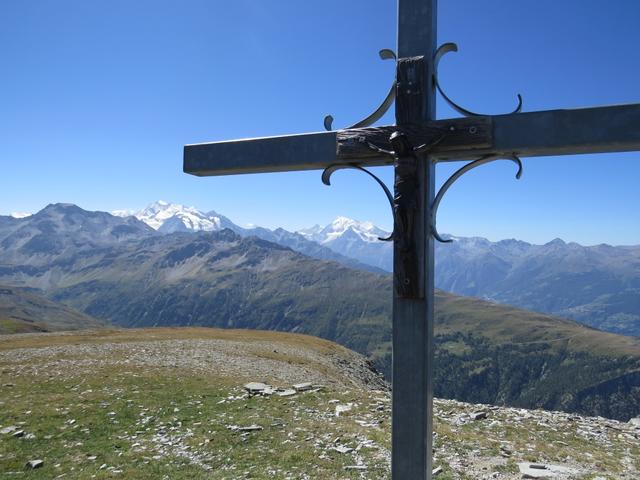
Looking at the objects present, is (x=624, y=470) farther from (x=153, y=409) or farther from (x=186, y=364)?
(x=186, y=364)

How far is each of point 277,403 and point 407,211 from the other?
42.6 feet

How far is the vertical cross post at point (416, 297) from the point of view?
4430 millimetres

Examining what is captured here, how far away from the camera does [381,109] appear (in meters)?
4.84

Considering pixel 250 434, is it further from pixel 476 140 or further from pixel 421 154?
pixel 476 140

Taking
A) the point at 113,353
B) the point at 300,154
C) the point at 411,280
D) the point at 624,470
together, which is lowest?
the point at 113,353

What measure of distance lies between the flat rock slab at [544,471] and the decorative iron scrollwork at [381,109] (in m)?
7.92

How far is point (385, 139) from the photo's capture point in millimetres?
4758

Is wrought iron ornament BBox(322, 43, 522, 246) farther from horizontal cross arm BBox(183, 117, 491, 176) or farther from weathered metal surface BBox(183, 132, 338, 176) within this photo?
weathered metal surface BBox(183, 132, 338, 176)

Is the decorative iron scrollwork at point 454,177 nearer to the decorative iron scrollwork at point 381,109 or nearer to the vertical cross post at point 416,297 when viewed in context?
the vertical cross post at point 416,297

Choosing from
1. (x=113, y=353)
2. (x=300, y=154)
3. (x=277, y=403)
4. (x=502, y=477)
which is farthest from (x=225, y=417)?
(x=113, y=353)

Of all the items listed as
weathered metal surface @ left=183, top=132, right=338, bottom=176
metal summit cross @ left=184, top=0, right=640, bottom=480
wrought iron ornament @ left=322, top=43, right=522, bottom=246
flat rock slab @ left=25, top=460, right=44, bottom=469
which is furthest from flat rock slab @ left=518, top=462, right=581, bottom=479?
flat rock slab @ left=25, top=460, right=44, bottom=469

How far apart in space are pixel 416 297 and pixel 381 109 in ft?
6.45

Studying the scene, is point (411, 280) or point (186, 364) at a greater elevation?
point (411, 280)

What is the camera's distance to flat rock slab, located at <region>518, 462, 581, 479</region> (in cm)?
903
